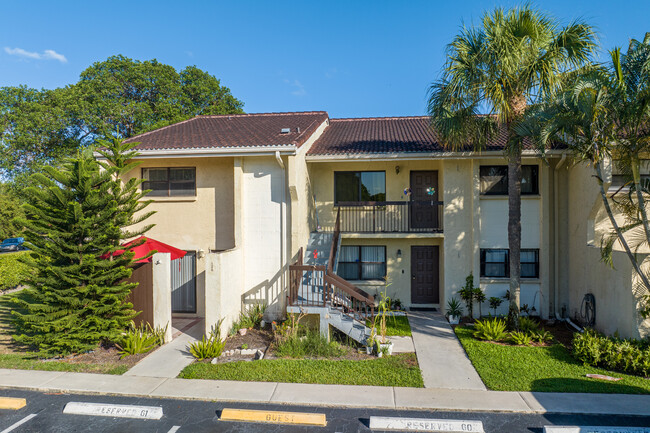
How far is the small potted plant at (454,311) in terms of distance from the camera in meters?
11.9

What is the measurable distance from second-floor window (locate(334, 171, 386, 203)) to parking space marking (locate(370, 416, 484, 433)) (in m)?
9.20

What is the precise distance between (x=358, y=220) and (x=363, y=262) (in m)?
1.63

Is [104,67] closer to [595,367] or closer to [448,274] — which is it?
[448,274]

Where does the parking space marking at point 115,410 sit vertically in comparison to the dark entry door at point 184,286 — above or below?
below

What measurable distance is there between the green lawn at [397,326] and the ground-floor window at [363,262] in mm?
2077

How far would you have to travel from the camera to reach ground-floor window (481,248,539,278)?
41.3 feet

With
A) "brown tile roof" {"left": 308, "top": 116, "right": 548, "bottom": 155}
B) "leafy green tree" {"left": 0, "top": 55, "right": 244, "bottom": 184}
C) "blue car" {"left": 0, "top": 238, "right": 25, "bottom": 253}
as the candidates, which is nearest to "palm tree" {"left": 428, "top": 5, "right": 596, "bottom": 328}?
"brown tile roof" {"left": 308, "top": 116, "right": 548, "bottom": 155}

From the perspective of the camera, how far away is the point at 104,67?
2973 cm

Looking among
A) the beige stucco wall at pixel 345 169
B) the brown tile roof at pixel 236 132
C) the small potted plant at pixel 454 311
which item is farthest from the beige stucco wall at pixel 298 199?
the small potted plant at pixel 454 311

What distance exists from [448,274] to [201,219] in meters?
8.65

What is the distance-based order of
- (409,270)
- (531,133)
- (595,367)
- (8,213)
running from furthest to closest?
(8,213)
(409,270)
(531,133)
(595,367)

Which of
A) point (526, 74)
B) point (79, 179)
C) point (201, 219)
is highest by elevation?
point (526, 74)

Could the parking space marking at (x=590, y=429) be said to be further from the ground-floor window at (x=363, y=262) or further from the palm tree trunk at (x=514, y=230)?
the ground-floor window at (x=363, y=262)

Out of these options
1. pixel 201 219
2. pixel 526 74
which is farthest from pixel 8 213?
pixel 526 74
